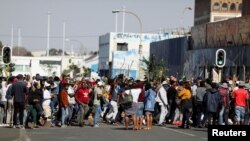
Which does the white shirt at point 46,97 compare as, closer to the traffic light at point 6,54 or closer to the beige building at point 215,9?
the traffic light at point 6,54

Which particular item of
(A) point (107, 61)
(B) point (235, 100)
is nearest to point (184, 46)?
(A) point (107, 61)

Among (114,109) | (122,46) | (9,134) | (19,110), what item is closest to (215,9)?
(122,46)

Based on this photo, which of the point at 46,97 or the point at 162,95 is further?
the point at 162,95

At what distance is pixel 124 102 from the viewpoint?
2669 centimetres

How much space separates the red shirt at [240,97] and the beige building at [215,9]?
115 m

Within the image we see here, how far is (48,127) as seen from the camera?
2877 cm

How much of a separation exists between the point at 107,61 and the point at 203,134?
81291 millimetres

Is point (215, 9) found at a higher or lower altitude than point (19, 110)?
higher

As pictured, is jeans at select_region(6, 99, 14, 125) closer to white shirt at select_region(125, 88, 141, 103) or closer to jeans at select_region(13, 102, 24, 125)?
jeans at select_region(13, 102, 24, 125)

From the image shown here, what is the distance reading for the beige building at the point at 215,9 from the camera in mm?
142750

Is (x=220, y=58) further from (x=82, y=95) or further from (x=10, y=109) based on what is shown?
(x=10, y=109)

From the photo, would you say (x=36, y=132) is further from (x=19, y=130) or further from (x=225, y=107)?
(x=225, y=107)

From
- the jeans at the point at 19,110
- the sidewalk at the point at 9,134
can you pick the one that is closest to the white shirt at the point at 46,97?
the jeans at the point at 19,110

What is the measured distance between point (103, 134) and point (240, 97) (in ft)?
16.5
